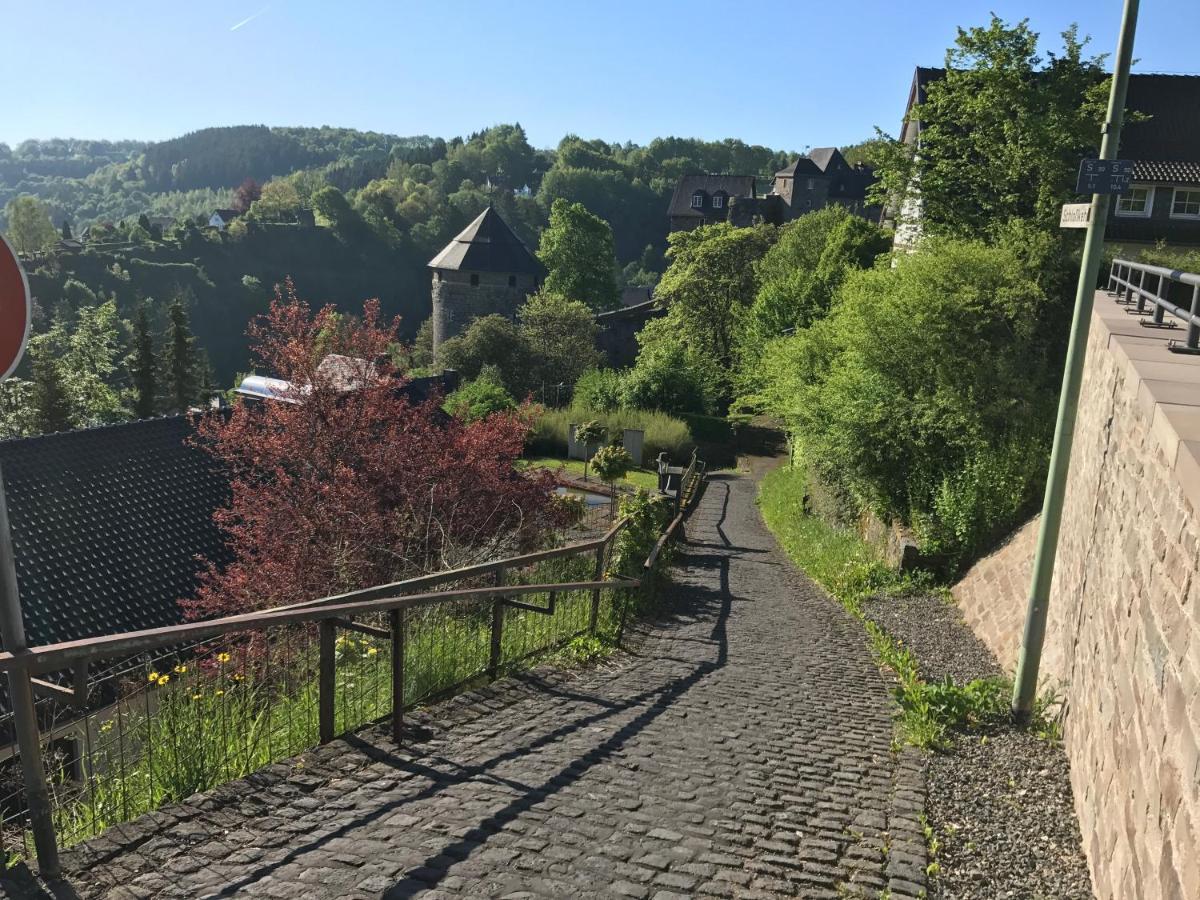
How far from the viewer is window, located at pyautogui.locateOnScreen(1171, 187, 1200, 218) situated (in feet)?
76.9

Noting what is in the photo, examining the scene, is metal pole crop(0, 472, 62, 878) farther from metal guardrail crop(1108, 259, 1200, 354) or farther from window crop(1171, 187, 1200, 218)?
window crop(1171, 187, 1200, 218)

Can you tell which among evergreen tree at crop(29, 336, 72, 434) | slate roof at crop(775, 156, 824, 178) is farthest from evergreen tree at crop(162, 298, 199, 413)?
slate roof at crop(775, 156, 824, 178)

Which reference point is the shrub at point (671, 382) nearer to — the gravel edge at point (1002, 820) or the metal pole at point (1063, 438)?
the metal pole at point (1063, 438)

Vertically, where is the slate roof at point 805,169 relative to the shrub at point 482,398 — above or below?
above

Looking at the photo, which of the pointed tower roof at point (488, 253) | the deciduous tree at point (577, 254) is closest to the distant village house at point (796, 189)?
the deciduous tree at point (577, 254)

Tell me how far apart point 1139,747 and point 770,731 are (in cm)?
307

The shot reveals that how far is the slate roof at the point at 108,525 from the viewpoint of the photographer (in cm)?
1361

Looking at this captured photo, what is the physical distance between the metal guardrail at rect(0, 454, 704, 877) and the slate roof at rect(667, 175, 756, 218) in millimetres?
69082

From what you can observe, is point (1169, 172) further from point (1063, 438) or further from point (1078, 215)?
point (1063, 438)

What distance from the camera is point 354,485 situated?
11.2m

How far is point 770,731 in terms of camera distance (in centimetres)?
633

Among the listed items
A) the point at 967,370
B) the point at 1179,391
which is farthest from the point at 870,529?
the point at 1179,391

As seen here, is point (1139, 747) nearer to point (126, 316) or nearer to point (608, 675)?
point (608, 675)

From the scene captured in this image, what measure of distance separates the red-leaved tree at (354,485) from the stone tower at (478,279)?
3695 cm
